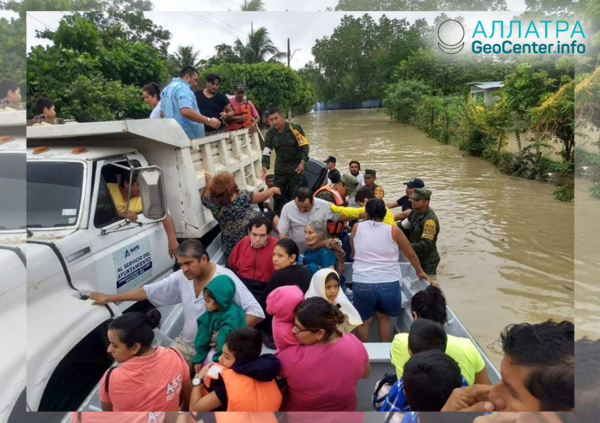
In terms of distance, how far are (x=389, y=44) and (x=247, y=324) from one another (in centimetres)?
236

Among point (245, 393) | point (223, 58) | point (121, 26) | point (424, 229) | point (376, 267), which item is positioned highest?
point (121, 26)

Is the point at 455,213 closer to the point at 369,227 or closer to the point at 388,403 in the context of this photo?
the point at 369,227

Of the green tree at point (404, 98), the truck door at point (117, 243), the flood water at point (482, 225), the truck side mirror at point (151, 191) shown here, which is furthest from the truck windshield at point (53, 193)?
the flood water at point (482, 225)

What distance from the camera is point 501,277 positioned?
530cm

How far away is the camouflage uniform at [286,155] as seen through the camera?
5.21 m

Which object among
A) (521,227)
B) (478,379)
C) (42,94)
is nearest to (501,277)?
(521,227)

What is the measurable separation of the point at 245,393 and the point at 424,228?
2.63m

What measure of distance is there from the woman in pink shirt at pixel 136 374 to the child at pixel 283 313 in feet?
1.69

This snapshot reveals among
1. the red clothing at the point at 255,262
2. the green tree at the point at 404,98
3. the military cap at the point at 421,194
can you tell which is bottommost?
the red clothing at the point at 255,262

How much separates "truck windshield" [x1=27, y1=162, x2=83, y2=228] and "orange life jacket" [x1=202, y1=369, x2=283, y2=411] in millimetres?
1448

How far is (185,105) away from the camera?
425 cm

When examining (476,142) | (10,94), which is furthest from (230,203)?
(476,142)

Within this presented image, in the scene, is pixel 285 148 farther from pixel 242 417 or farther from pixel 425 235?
pixel 242 417

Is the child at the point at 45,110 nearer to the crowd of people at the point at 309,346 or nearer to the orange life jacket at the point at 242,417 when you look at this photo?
the crowd of people at the point at 309,346
